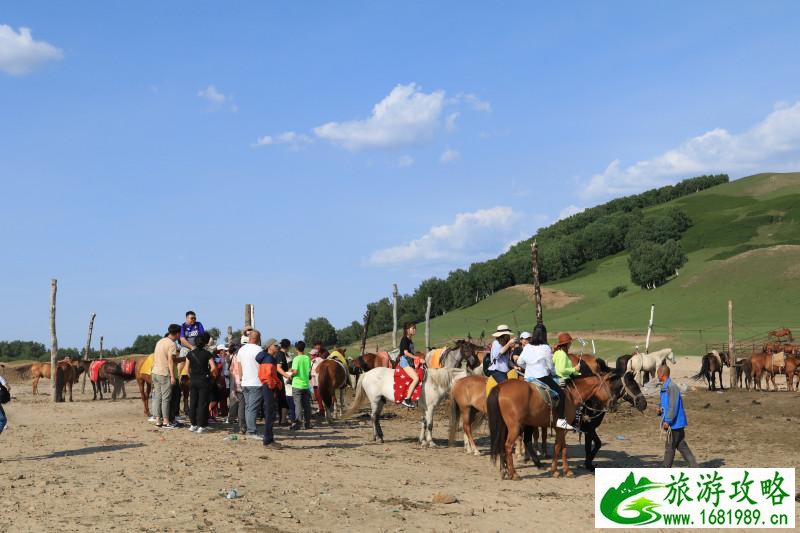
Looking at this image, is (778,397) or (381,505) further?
(778,397)

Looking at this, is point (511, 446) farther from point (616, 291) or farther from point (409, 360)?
point (616, 291)

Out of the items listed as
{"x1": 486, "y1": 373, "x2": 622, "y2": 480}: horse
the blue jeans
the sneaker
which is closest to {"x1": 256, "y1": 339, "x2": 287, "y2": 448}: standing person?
the blue jeans

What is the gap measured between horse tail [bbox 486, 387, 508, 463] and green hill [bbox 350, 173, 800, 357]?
3577 centimetres

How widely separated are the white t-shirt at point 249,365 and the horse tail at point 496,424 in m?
4.76

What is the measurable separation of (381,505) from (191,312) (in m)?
8.62

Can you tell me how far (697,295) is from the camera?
8331 centimetres

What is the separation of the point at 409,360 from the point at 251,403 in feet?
12.0

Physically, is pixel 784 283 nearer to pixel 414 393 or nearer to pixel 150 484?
pixel 414 393

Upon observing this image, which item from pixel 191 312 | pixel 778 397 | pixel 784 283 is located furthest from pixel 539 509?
pixel 784 283

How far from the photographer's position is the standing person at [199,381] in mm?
15227

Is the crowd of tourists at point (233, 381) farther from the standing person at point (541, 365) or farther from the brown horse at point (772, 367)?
the brown horse at point (772, 367)

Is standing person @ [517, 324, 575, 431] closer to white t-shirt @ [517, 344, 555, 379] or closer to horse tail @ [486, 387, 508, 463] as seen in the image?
white t-shirt @ [517, 344, 555, 379]

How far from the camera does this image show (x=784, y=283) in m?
79.8

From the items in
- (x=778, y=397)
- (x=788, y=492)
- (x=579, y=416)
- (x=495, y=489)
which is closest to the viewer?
(x=788, y=492)
